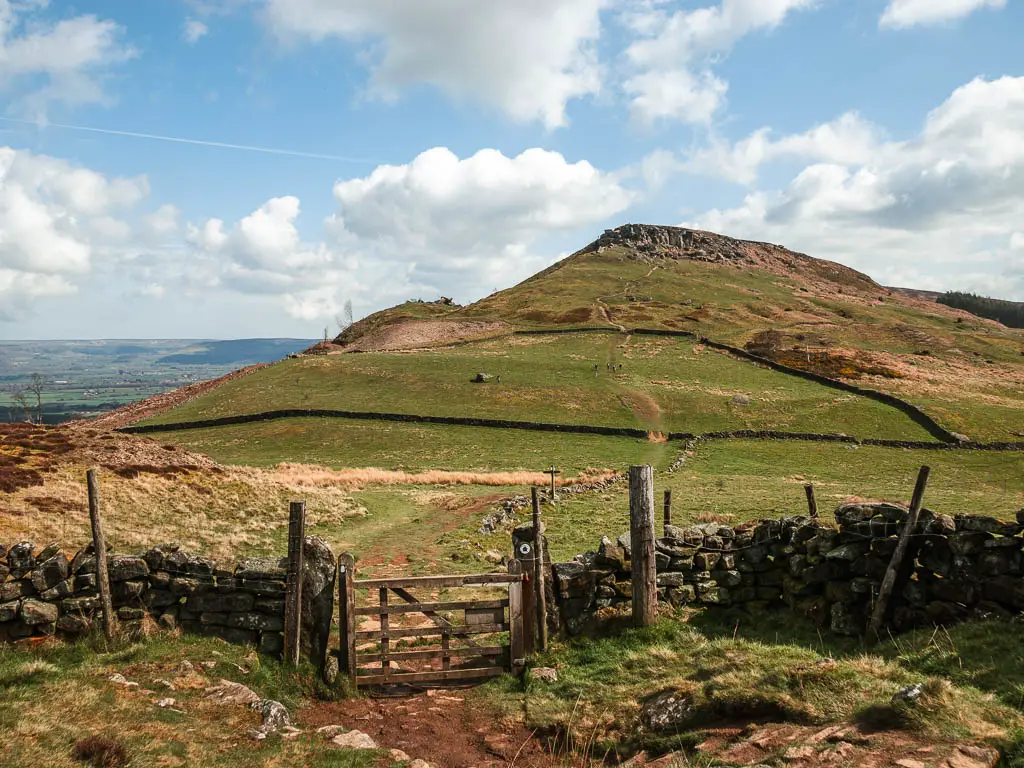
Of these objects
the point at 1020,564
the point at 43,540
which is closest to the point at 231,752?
the point at 1020,564

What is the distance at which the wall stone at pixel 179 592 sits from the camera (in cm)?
1195

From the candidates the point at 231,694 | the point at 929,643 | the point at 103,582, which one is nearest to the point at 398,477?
the point at 103,582

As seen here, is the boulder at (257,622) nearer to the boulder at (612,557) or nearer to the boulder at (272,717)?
the boulder at (272,717)

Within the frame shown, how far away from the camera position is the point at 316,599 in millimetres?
12203

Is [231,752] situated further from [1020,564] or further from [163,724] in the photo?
[1020,564]

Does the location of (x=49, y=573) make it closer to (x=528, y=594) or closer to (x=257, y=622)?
(x=257, y=622)

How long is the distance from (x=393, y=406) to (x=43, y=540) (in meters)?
45.5

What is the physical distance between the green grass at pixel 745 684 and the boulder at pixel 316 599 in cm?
337

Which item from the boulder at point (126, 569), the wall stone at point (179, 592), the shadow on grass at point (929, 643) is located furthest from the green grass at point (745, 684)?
the boulder at point (126, 569)

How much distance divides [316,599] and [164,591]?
10.3ft

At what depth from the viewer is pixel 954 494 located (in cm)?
3491

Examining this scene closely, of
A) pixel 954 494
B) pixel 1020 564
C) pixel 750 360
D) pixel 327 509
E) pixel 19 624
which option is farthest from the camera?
pixel 750 360

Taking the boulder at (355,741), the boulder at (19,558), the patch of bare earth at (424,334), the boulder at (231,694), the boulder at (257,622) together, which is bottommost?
the boulder at (355,741)

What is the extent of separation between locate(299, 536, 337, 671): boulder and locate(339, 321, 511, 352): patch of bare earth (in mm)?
93393
